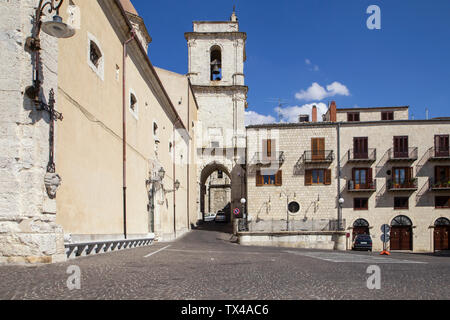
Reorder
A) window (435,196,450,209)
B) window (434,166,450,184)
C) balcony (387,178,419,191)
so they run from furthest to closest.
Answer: window (434,166,450,184) < window (435,196,450,209) < balcony (387,178,419,191)

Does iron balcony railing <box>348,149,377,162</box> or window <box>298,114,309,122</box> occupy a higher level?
window <box>298,114,309,122</box>

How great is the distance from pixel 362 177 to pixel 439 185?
5.74 meters

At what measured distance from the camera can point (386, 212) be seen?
3262 cm

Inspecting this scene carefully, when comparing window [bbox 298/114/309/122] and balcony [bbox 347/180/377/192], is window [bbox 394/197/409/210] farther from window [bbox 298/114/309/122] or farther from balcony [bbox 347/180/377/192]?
window [bbox 298/114/309/122]

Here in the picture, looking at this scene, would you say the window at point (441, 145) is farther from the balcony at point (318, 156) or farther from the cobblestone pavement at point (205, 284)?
the cobblestone pavement at point (205, 284)

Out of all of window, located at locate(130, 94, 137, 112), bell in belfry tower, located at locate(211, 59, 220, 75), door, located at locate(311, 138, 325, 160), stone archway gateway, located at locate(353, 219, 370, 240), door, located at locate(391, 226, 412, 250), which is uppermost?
bell in belfry tower, located at locate(211, 59, 220, 75)

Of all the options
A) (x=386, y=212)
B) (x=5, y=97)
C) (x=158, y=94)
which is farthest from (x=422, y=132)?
(x=5, y=97)

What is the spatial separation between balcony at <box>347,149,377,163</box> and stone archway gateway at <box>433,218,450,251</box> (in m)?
6.86

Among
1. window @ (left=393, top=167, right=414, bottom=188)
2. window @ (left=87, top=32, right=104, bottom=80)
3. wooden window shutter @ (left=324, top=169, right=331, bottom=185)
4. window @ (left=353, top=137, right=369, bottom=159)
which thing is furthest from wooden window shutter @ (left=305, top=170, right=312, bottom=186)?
window @ (left=87, top=32, right=104, bottom=80)

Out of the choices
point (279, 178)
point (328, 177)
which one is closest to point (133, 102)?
point (279, 178)

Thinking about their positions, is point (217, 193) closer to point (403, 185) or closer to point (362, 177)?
point (362, 177)

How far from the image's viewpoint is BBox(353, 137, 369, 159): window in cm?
3338
